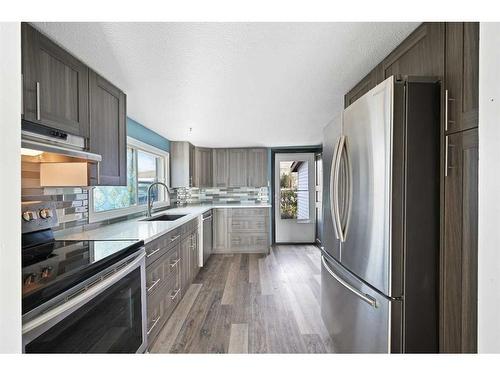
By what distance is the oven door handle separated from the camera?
32.9 inches

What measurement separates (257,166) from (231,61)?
3.46 metres

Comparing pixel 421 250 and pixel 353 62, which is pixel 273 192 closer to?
pixel 353 62

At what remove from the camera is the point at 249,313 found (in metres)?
2.30

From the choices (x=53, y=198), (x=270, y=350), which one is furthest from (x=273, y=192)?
(x=53, y=198)

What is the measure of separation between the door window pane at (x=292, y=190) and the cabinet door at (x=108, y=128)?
11.9 feet

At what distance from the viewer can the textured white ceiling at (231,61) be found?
1218 mm

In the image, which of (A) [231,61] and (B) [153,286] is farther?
(B) [153,286]

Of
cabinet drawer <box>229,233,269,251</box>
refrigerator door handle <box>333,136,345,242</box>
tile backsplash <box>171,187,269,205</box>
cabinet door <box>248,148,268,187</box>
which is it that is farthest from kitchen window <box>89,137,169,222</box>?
refrigerator door handle <box>333,136,345,242</box>

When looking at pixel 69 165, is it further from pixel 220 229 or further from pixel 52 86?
pixel 220 229

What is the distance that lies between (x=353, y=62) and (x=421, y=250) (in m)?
1.24

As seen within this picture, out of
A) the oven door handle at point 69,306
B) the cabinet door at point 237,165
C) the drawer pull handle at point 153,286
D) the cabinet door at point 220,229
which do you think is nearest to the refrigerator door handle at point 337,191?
the oven door handle at point 69,306

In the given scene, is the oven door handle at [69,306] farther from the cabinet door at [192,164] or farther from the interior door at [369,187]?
the cabinet door at [192,164]

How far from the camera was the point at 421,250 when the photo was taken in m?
1.10

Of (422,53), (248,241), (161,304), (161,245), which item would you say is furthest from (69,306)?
(248,241)
